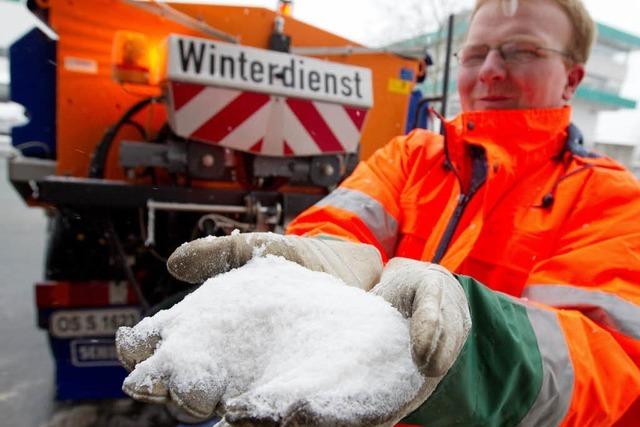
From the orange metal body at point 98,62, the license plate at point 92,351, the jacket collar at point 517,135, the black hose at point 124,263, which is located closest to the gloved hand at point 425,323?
the jacket collar at point 517,135

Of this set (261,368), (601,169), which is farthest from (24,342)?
(601,169)

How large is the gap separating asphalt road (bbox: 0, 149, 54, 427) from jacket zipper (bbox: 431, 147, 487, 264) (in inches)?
102

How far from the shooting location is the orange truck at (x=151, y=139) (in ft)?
7.06

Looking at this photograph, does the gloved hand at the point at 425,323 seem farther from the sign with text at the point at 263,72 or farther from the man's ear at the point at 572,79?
the sign with text at the point at 263,72

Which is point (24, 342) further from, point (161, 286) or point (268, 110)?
point (268, 110)

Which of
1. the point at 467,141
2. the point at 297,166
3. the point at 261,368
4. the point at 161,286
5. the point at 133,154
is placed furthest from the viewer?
the point at 161,286

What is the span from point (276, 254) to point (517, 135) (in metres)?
0.76

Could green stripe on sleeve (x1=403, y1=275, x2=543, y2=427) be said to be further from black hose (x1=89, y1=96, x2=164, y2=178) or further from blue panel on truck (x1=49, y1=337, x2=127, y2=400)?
blue panel on truck (x1=49, y1=337, x2=127, y2=400)

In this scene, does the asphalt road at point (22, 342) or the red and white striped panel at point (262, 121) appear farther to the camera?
the asphalt road at point (22, 342)

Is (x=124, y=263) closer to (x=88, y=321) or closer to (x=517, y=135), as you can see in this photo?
(x=88, y=321)

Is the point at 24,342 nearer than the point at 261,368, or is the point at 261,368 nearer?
the point at 261,368

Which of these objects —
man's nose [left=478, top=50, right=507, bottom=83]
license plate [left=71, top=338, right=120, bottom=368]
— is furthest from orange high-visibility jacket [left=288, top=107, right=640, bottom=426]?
license plate [left=71, top=338, right=120, bottom=368]

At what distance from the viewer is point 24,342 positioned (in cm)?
365

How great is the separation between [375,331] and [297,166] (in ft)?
5.81
